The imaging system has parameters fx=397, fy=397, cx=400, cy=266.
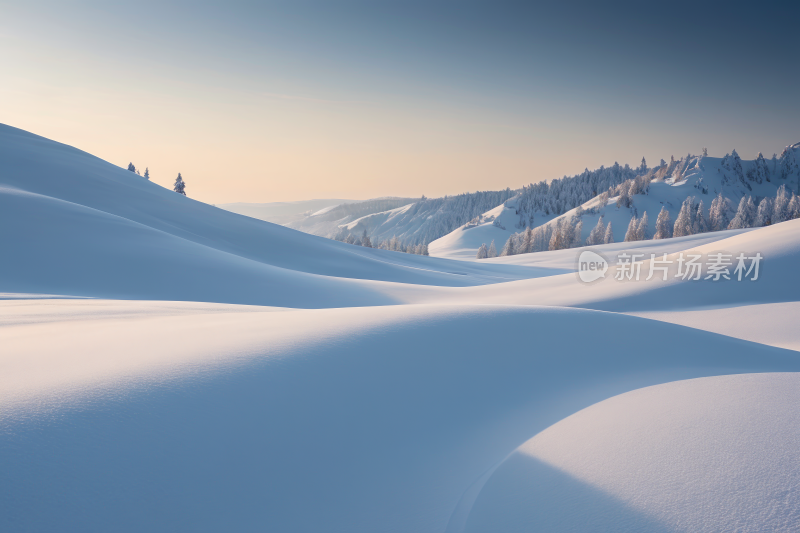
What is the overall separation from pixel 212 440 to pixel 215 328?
102 inches

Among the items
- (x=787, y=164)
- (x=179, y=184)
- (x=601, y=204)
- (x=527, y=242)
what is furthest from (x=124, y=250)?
(x=787, y=164)

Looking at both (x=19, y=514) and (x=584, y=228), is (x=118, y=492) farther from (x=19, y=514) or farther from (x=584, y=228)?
(x=584, y=228)

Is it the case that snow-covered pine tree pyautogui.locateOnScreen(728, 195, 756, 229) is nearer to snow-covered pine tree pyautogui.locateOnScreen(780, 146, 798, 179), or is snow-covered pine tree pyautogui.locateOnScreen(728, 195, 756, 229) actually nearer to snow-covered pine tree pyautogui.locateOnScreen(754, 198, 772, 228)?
snow-covered pine tree pyautogui.locateOnScreen(754, 198, 772, 228)

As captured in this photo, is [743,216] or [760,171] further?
[760,171]

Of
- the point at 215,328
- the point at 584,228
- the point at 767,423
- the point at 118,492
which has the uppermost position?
the point at 584,228

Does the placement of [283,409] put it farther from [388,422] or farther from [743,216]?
[743,216]

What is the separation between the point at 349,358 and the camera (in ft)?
14.1

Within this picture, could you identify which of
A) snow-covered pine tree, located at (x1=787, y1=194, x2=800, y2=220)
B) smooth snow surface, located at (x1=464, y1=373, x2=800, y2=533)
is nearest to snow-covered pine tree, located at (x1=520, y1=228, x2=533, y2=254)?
snow-covered pine tree, located at (x1=787, y1=194, x2=800, y2=220)

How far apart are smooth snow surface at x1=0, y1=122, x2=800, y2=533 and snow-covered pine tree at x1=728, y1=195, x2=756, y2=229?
87674 mm

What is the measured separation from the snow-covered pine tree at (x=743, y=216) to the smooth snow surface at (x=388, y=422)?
8767cm

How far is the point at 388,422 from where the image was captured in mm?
3648

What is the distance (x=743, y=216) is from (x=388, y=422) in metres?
95.9

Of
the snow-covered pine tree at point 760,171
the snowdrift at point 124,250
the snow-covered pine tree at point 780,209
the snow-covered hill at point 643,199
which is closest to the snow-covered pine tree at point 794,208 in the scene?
the snow-covered pine tree at point 780,209

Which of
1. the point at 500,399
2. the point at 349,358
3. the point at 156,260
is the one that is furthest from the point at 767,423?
the point at 156,260
